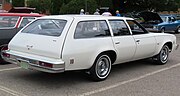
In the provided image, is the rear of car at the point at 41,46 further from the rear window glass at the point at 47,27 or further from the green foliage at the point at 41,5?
the green foliage at the point at 41,5

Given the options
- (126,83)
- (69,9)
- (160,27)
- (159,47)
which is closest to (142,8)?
(69,9)

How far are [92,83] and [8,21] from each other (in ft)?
11.2

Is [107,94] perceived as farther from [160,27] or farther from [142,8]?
[142,8]

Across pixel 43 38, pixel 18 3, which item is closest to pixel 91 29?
pixel 43 38

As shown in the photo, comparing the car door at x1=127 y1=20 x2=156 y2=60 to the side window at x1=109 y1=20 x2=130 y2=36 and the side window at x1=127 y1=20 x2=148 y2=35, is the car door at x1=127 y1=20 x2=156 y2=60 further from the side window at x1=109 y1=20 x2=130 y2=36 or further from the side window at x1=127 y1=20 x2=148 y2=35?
the side window at x1=109 y1=20 x2=130 y2=36

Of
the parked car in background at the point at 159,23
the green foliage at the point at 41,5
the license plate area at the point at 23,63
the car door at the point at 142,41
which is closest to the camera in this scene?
the license plate area at the point at 23,63

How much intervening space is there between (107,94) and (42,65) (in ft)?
4.44

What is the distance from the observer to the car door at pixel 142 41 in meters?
6.99

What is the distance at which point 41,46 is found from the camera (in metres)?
5.56

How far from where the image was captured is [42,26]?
616cm

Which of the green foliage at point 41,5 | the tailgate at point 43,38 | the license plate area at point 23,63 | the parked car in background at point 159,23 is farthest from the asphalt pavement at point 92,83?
the green foliage at point 41,5

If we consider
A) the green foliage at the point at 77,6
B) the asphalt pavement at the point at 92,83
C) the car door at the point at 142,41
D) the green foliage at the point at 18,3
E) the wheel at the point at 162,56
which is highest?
the green foliage at the point at 18,3

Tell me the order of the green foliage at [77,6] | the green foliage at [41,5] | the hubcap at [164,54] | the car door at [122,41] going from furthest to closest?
1. the green foliage at [41,5]
2. the green foliage at [77,6]
3. the hubcap at [164,54]
4. the car door at [122,41]

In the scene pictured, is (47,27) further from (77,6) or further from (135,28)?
(77,6)
